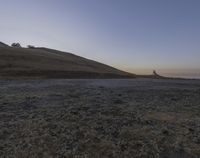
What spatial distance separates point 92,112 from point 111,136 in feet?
6.55

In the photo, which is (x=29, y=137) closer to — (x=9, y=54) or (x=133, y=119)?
A: (x=133, y=119)

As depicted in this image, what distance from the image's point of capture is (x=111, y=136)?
5.93m

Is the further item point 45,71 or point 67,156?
point 45,71

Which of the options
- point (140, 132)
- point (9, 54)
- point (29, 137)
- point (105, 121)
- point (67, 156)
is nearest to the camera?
point (67, 156)

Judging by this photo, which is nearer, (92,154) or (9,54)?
(92,154)

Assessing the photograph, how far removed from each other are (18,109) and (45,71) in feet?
66.8

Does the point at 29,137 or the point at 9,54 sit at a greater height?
the point at 9,54

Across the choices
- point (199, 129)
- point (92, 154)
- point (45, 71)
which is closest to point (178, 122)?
point (199, 129)

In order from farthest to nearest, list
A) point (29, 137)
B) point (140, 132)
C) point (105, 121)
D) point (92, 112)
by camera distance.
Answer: point (92, 112) < point (105, 121) < point (140, 132) < point (29, 137)

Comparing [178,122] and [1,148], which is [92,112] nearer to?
[178,122]

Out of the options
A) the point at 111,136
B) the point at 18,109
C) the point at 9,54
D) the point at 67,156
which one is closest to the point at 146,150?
the point at 111,136

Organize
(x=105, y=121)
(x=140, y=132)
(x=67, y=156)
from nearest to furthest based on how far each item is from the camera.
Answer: (x=67, y=156) < (x=140, y=132) < (x=105, y=121)

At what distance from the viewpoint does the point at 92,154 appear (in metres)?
5.09

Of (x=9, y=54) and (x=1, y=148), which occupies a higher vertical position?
(x=9, y=54)
